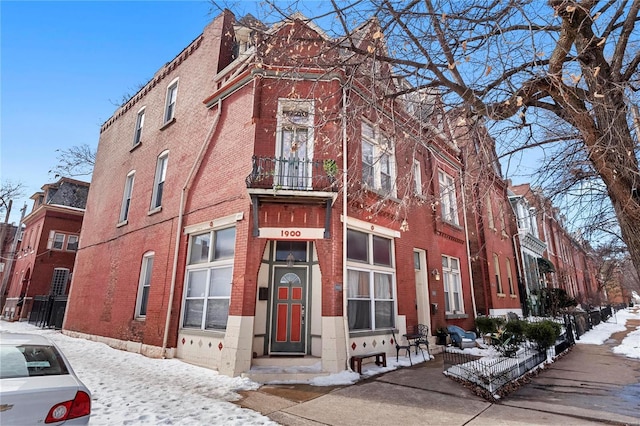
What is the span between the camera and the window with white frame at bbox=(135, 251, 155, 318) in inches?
480

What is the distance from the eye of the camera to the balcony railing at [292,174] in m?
8.77

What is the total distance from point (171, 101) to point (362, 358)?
13302 mm

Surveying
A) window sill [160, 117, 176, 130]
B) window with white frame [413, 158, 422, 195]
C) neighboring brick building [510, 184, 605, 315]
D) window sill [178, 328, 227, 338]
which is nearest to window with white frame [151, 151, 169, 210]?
window sill [160, 117, 176, 130]

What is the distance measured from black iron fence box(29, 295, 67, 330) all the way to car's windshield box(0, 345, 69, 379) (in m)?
18.8

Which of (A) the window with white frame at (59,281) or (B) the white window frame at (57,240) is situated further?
(B) the white window frame at (57,240)

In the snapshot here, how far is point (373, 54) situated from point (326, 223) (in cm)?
456

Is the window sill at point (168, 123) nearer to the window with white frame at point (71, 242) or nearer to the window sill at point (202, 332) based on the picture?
the window sill at point (202, 332)

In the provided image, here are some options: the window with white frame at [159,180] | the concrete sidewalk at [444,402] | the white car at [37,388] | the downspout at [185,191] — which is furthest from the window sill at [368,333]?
the window with white frame at [159,180]

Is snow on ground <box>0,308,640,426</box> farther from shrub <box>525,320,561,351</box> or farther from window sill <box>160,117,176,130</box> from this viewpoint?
window sill <box>160,117,176,130</box>

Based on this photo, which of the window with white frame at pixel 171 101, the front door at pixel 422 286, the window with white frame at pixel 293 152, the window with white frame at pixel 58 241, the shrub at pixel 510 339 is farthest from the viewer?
the window with white frame at pixel 58 241

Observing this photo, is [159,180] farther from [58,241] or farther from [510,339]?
[58,241]

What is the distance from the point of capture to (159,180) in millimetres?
13711

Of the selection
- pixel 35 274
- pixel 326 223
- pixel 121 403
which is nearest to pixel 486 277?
pixel 326 223

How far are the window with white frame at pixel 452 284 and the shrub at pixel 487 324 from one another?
88 cm
